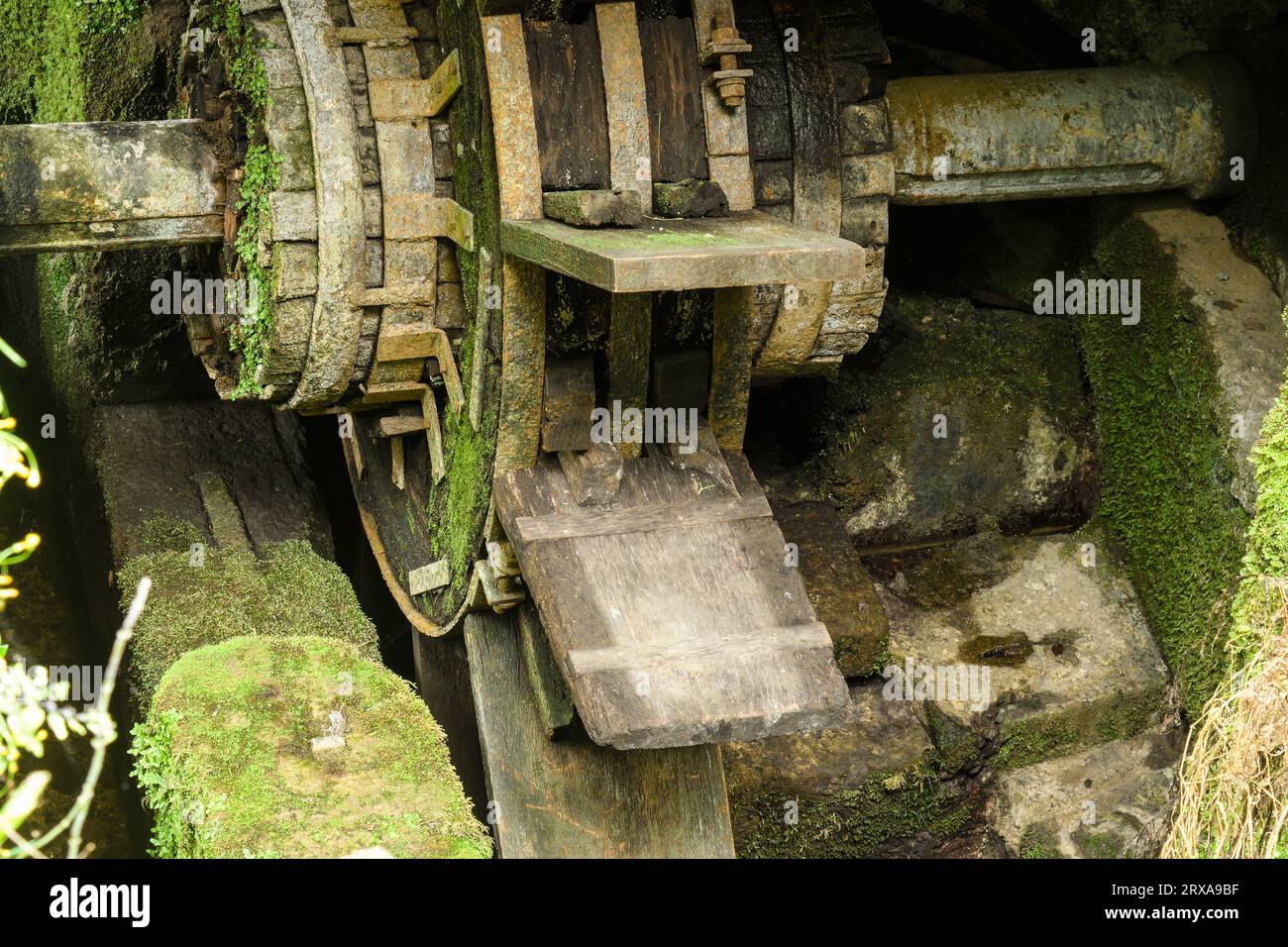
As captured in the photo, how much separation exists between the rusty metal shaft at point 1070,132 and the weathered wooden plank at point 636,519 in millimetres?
1342

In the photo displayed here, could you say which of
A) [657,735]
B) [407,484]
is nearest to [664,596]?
[657,735]

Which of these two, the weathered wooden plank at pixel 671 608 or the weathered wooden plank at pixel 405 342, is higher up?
the weathered wooden plank at pixel 405 342

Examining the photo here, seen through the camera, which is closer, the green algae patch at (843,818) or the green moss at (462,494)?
the green moss at (462,494)

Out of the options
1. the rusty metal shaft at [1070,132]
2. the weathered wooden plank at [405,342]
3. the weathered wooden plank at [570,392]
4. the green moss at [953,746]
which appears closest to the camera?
the weathered wooden plank at [570,392]

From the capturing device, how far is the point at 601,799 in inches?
187

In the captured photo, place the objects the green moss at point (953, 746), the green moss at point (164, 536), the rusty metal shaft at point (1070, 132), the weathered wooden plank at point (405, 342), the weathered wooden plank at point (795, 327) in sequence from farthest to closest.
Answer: the green moss at point (164, 536)
the green moss at point (953, 746)
the rusty metal shaft at point (1070, 132)
the weathered wooden plank at point (405, 342)
the weathered wooden plank at point (795, 327)

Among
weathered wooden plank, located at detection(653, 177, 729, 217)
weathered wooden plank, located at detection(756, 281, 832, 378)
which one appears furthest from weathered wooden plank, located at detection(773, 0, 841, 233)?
weathered wooden plank, located at detection(653, 177, 729, 217)

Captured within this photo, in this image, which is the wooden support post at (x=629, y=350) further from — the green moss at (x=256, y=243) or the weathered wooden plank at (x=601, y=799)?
the green moss at (x=256, y=243)

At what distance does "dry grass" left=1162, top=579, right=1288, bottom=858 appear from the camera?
3596 millimetres

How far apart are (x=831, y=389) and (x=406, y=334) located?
1.68m

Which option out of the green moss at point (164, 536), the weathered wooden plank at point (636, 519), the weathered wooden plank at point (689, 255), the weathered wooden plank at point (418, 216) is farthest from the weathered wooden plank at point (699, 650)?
the green moss at point (164, 536)

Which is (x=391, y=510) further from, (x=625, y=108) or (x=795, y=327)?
(x=625, y=108)

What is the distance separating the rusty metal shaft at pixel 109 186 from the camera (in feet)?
15.3

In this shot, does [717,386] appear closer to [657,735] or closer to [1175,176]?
[657,735]
